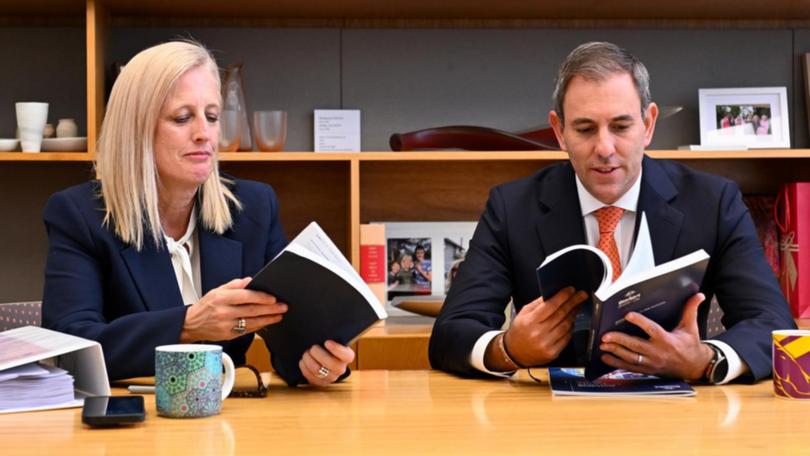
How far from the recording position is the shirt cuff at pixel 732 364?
185 centimetres

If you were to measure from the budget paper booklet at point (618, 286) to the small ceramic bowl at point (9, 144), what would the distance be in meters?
1.97

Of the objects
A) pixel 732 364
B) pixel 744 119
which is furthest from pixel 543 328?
pixel 744 119

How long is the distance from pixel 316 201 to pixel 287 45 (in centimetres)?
51

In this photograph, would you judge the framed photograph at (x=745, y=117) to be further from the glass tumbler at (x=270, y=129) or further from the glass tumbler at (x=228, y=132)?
the glass tumbler at (x=228, y=132)

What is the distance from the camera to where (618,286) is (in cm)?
165

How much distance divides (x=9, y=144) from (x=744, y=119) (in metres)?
2.26

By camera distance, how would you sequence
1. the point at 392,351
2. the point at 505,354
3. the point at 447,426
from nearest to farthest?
the point at 447,426, the point at 505,354, the point at 392,351

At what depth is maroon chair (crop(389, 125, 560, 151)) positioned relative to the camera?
10.7 ft

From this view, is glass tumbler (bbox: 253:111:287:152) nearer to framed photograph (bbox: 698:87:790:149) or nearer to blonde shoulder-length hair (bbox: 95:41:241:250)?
blonde shoulder-length hair (bbox: 95:41:241:250)

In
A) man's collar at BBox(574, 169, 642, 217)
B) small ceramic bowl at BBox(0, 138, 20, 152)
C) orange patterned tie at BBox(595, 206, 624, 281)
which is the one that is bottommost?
orange patterned tie at BBox(595, 206, 624, 281)

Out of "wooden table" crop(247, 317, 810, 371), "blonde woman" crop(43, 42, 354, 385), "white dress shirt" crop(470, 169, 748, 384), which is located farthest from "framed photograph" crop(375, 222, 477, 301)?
"white dress shirt" crop(470, 169, 748, 384)

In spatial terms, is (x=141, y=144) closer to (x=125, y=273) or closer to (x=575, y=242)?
(x=125, y=273)

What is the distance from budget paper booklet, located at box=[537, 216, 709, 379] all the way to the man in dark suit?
0.23m

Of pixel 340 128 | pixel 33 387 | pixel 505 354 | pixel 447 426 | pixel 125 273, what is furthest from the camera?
pixel 340 128
